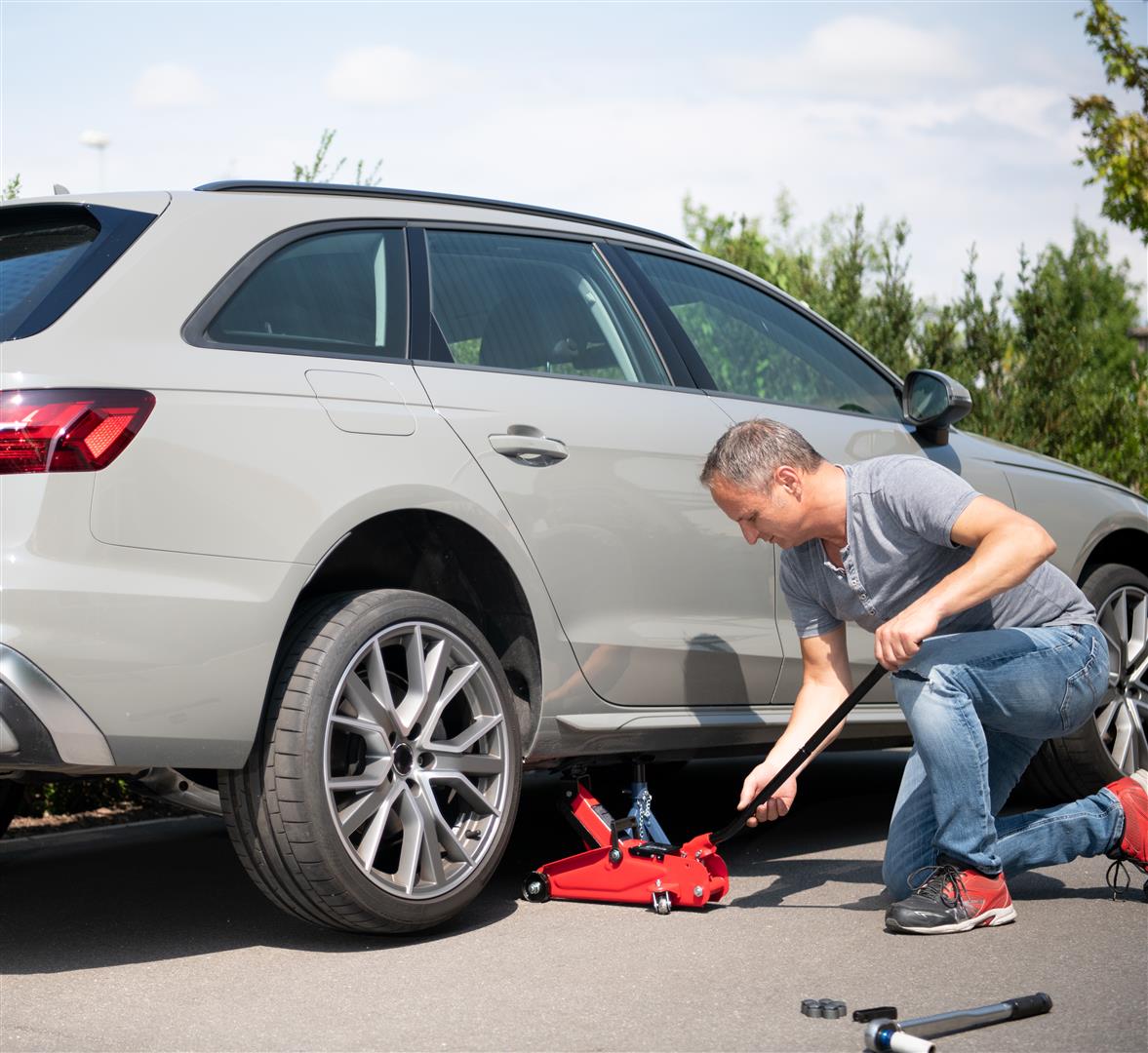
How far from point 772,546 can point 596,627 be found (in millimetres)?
771

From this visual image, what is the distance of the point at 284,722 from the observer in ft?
11.3

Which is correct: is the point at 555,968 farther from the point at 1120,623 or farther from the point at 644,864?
the point at 1120,623

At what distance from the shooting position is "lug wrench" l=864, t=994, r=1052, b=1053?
2.65 m

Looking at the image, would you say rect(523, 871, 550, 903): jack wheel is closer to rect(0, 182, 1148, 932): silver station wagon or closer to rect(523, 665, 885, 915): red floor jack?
rect(523, 665, 885, 915): red floor jack

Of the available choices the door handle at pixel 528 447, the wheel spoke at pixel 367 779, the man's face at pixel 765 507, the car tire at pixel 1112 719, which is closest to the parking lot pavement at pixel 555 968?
the wheel spoke at pixel 367 779

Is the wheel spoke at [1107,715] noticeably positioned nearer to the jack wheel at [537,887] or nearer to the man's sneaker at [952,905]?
the man's sneaker at [952,905]

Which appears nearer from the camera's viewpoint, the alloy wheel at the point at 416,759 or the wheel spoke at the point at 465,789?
the alloy wheel at the point at 416,759

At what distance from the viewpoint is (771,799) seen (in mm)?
4043

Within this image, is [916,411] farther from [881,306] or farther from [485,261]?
[881,306]

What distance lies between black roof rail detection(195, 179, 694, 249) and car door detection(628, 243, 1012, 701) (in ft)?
0.47

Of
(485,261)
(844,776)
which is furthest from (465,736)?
(844,776)

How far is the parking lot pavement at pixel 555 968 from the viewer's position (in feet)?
9.75

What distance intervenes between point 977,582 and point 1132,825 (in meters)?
0.91

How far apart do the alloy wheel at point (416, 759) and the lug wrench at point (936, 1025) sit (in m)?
1.27
